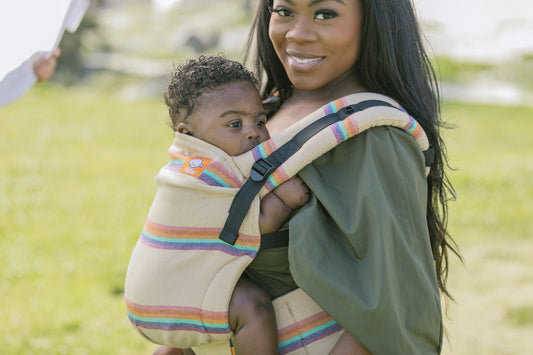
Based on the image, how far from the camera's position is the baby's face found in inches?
78.0

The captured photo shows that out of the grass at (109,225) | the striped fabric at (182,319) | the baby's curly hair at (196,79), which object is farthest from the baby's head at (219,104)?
the grass at (109,225)

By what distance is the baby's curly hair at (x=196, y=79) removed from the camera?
6.66ft

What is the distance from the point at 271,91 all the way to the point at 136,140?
841cm

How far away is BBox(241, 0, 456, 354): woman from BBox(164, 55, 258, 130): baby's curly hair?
0.58ft

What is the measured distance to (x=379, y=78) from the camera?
2.09 m

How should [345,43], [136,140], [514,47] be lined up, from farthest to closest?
[514,47] → [136,140] → [345,43]

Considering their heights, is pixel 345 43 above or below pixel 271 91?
above

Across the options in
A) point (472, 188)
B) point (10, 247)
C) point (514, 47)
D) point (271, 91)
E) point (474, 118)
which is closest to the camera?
point (271, 91)

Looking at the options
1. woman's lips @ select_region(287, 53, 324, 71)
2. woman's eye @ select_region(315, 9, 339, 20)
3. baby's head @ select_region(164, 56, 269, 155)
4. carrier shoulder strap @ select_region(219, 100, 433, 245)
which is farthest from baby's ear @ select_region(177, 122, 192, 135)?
woman's eye @ select_region(315, 9, 339, 20)

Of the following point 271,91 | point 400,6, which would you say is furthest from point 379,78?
point 271,91

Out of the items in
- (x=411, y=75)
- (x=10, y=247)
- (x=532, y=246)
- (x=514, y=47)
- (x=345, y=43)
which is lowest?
(x=514, y=47)

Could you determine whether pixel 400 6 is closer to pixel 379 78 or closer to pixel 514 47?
pixel 379 78

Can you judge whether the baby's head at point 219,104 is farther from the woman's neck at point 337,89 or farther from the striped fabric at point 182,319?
the striped fabric at point 182,319

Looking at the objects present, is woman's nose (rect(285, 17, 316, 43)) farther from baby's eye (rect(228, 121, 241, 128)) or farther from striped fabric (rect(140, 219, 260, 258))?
striped fabric (rect(140, 219, 260, 258))
